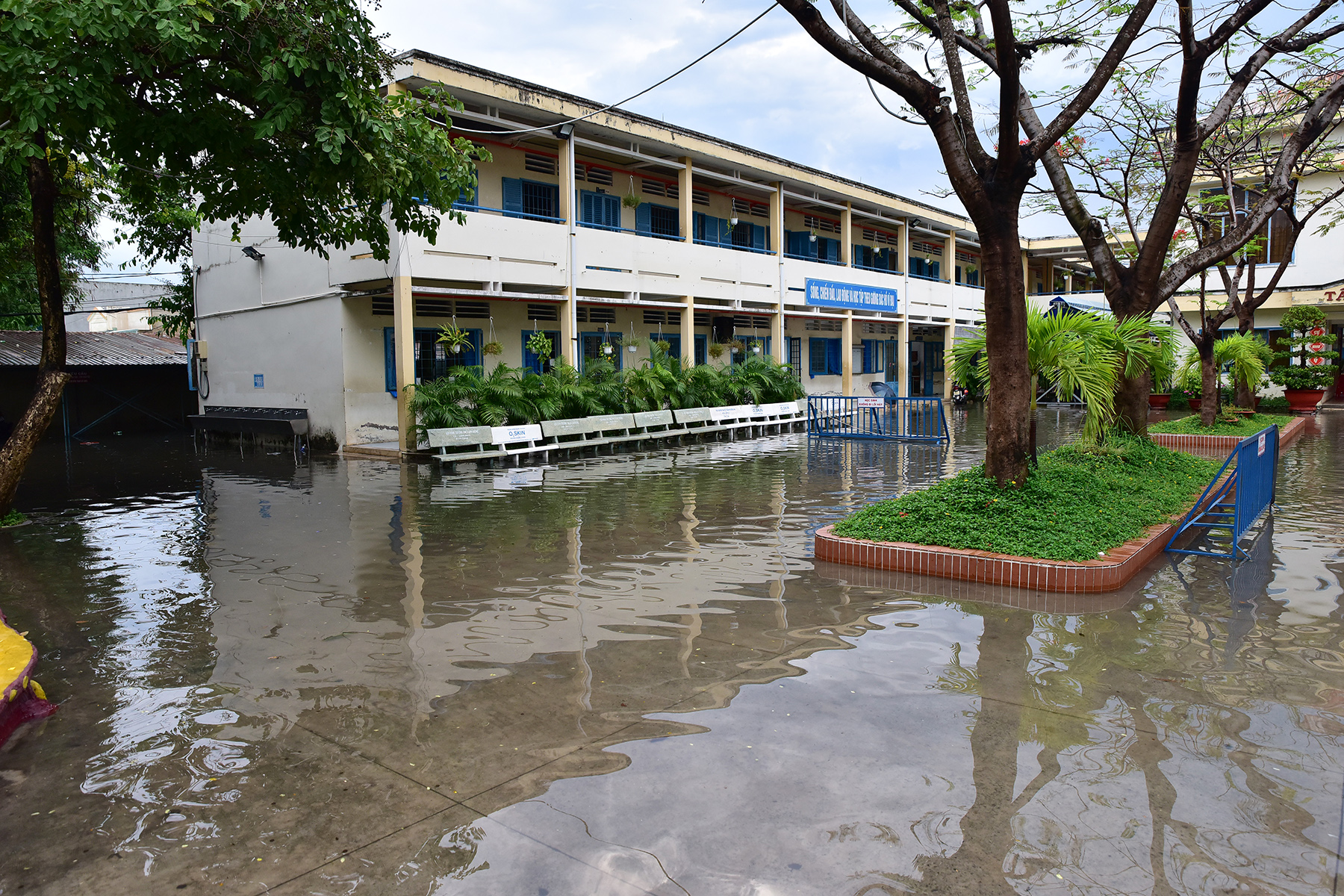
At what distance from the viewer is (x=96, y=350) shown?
947 inches

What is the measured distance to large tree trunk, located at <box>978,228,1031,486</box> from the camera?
26.5 ft

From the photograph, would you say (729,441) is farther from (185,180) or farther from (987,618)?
(987,618)

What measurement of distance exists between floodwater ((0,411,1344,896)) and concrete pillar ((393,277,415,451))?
7542mm

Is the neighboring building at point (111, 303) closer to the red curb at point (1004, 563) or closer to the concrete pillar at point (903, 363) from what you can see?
the concrete pillar at point (903, 363)

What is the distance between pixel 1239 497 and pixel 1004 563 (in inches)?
107

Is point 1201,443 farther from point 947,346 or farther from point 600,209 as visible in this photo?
point 947,346

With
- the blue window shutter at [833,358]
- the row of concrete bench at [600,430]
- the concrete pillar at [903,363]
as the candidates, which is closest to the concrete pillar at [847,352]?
the blue window shutter at [833,358]

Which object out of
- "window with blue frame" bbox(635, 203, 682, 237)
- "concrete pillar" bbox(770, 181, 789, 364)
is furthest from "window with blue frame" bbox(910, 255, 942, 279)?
"window with blue frame" bbox(635, 203, 682, 237)

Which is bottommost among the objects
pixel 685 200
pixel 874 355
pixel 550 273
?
pixel 874 355

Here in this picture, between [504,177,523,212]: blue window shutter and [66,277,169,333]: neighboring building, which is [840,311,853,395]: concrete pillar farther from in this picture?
[66,277,169,333]: neighboring building

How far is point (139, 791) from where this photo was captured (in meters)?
3.73

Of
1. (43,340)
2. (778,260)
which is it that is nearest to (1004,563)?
(43,340)

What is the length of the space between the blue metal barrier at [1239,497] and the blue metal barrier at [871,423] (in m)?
5.87

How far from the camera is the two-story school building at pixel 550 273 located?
16.9 metres
